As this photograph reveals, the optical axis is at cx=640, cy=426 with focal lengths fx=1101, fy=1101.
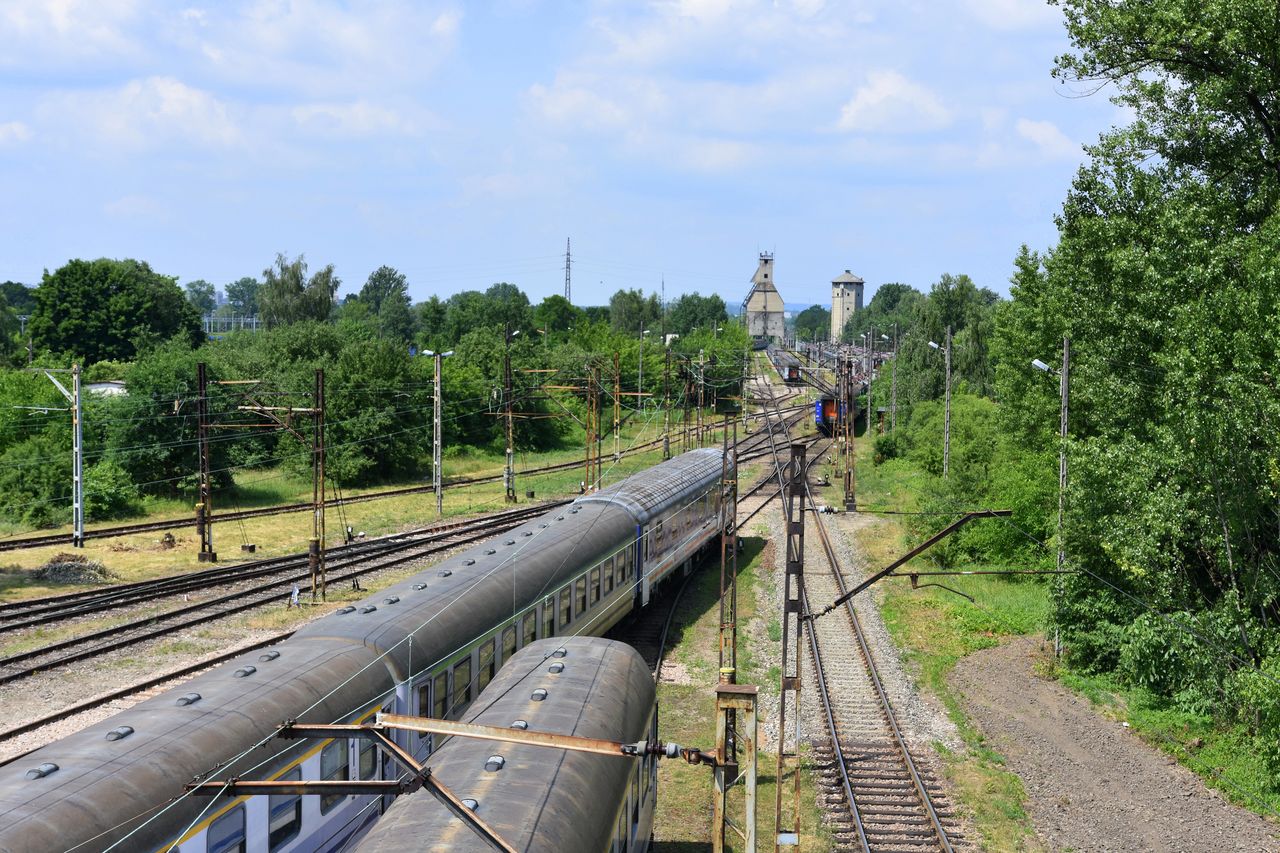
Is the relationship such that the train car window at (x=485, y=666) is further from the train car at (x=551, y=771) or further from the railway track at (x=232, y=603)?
the railway track at (x=232, y=603)

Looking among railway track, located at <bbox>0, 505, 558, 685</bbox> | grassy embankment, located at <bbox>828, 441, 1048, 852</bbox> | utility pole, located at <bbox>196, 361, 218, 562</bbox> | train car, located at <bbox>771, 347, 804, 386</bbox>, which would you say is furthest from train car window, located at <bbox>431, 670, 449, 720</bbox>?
train car, located at <bbox>771, 347, 804, 386</bbox>

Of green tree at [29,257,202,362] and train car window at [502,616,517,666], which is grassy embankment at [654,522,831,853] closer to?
train car window at [502,616,517,666]

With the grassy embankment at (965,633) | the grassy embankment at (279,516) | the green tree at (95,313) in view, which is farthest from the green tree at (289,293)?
the grassy embankment at (965,633)

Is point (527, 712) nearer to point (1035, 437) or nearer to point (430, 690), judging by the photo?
point (430, 690)

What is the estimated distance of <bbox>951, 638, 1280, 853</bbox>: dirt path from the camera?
16.7 meters

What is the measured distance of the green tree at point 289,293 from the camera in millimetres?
96062

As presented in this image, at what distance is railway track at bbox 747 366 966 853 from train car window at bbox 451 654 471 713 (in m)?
5.94

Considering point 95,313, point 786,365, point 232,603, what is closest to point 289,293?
point 95,313

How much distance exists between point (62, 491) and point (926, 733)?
117ft

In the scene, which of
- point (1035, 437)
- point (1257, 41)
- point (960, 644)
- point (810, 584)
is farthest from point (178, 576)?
point (1257, 41)

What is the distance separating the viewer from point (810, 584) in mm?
33719

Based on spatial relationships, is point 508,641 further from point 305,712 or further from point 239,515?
point 239,515

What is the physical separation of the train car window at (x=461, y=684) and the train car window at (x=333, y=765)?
11.4ft

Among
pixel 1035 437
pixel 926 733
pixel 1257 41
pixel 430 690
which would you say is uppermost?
pixel 1257 41
